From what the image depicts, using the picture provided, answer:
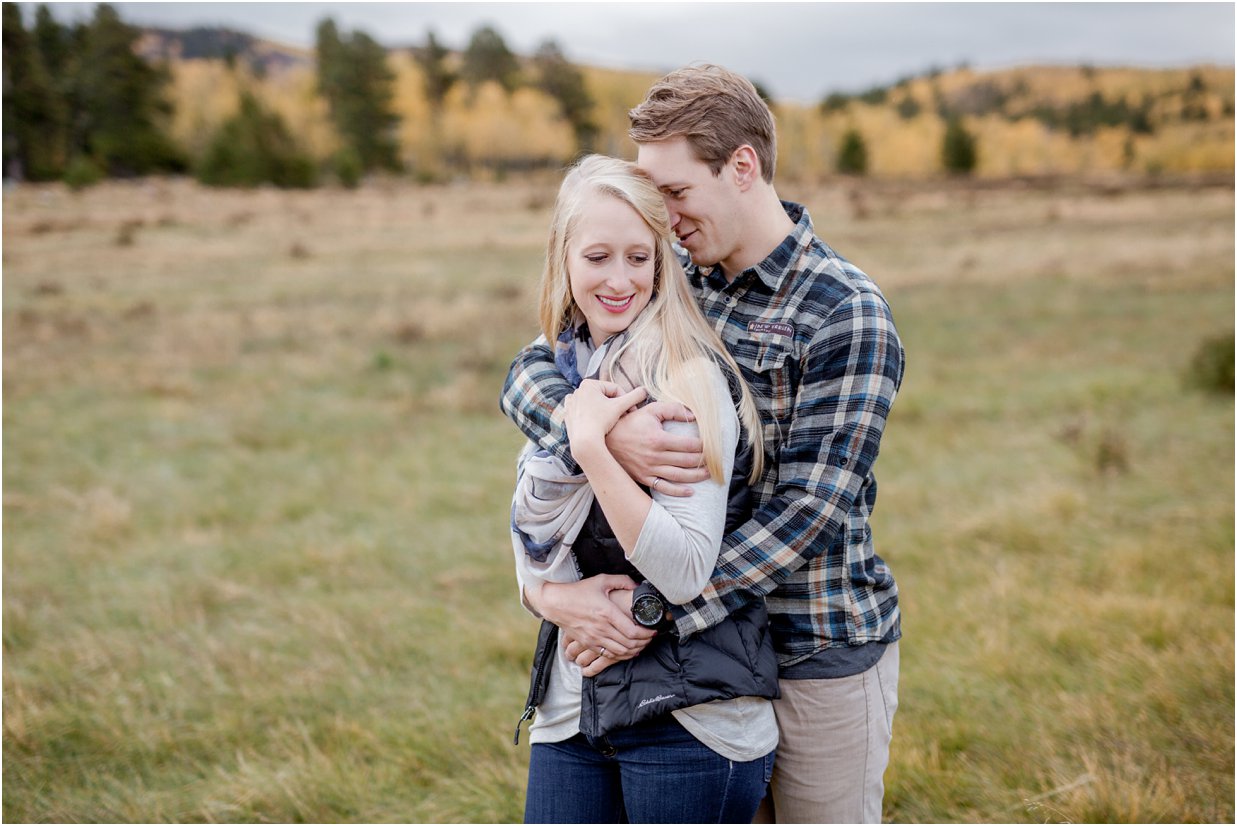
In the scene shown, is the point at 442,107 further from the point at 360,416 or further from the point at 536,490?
the point at 536,490

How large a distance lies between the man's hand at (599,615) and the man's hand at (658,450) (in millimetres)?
225

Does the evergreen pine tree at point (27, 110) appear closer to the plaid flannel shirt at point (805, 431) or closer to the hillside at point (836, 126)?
the hillside at point (836, 126)

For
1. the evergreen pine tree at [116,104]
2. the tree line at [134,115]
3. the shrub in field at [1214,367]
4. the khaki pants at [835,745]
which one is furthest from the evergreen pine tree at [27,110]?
the khaki pants at [835,745]

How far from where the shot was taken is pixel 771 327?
72.7 inches

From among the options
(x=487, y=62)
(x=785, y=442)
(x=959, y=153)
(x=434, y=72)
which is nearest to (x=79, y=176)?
(x=785, y=442)

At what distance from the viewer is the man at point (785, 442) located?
5.72 ft

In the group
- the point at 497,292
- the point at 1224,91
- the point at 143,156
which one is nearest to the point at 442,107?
the point at 143,156

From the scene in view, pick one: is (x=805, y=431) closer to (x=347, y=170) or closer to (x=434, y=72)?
(x=347, y=170)

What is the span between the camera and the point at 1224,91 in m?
58.0

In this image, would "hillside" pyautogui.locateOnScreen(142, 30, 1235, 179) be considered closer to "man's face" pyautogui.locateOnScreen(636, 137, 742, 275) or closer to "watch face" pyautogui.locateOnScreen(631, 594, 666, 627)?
"man's face" pyautogui.locateOnScreen(636, 137, 742, 275)

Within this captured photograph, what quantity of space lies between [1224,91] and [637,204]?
7110 centimetres

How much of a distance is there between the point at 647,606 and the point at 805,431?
460 millimetres

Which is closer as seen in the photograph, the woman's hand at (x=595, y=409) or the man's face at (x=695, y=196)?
the woman's hand at (x=595, y=409)

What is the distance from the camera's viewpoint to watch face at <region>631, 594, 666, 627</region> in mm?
1716
